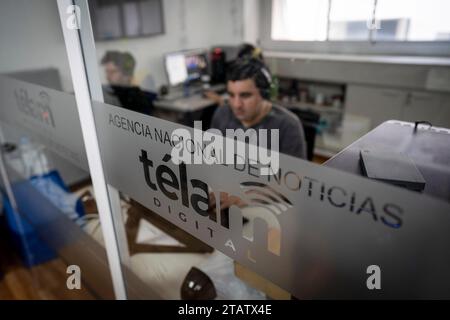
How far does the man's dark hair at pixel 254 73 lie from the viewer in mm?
1497

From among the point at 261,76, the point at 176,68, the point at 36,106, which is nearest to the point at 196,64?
the point at 176,68

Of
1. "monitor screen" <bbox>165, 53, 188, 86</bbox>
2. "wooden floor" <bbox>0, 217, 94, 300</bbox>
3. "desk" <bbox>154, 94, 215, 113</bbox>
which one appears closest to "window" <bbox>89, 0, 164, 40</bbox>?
"monitor screen" <bbox>165, 53, 188, 86</bbox>

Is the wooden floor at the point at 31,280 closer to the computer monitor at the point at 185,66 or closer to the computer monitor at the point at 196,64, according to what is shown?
the computer monitor at the point at 185,66

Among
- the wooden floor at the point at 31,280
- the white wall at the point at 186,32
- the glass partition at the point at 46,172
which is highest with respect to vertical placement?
the white wall at the point at 186,32

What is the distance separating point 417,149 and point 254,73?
992 millimetres

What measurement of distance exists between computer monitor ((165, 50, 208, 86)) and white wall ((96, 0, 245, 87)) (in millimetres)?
172

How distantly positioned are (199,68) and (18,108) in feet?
A: 7.95

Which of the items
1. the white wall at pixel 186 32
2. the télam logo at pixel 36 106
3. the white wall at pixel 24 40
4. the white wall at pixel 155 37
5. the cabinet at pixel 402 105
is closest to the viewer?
the cabinet at pixel 402 105

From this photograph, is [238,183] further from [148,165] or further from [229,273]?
[229,273]

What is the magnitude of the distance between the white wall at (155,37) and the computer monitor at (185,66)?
0.16 m

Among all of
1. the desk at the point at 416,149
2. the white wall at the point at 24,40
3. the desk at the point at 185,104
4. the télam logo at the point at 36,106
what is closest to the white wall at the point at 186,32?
the desk at the point at 185,104

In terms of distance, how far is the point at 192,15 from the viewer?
139 inches

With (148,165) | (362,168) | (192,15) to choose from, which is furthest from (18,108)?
(192,15)

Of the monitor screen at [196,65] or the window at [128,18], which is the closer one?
the window at [128,18]
